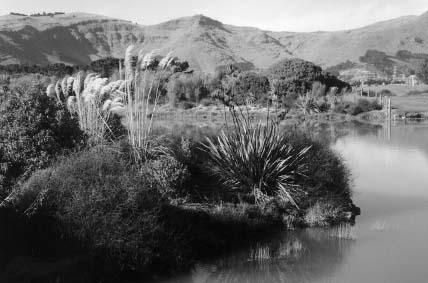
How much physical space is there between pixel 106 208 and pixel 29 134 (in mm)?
2267

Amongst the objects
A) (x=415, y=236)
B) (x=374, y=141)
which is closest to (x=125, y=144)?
(x=415, y=236)

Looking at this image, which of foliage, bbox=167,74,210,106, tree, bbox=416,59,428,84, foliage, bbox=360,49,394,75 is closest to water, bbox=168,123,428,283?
foliage, bbox=167,74,210,106

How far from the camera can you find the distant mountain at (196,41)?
115438 mm

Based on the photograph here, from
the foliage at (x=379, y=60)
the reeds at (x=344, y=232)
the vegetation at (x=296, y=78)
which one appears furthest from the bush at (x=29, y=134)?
the foliage at (x=379, y=60)

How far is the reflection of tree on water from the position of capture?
25.5 feet

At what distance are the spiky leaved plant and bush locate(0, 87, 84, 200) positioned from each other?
288 cm

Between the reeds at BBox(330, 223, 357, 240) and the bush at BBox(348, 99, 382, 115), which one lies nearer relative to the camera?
the reeds at BBox(330, 223, 357, 240)

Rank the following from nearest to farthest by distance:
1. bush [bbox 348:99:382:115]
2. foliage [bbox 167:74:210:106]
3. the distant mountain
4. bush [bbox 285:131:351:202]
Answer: bush [bbox 285:131:351:202] < bush [bbox 348:99:382:115] < foliage [bbox 167:74:210:106] < the distant mountain

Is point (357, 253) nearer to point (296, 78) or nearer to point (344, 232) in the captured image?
point (344, 232)

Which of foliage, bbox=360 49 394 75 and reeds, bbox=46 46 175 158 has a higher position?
foliage, bbox=360 49 394 75

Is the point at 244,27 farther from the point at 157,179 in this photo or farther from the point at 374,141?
the point at 157,179

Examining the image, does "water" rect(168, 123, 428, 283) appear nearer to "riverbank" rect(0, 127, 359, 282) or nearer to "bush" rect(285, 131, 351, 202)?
"riverbank" rect(0, 127, 359, 282)

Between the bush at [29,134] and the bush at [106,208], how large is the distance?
64cm

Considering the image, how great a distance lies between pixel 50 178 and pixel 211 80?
46.6 meters
